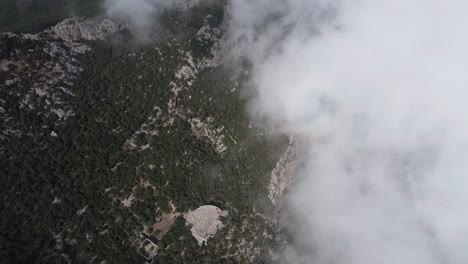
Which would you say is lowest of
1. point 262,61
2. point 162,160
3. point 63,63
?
point 162,160

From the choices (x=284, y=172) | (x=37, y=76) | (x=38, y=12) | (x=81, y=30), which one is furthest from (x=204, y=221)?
(x=38, y=12)

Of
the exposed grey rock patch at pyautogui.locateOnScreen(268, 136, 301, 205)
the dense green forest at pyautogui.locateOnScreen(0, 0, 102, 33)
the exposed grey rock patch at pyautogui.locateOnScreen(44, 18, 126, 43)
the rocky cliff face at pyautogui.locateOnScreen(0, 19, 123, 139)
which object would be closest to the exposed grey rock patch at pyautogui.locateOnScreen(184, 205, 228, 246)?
the exposed grey rock patch at pyautogui.locateOnScreen(268, 136, 301, 205)

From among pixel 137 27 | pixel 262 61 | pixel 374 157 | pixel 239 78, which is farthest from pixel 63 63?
pixel 374 157

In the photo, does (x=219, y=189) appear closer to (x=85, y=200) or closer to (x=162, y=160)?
(x=162, y=160)

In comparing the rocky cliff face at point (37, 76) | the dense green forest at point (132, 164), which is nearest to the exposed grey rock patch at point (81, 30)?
the rocky cliff face at point (37, 76)

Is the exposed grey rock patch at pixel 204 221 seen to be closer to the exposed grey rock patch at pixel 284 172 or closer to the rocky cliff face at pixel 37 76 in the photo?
the exposed grey rock patch at pixel 284 172

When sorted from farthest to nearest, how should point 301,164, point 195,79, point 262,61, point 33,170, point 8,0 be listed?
point 8,0
point 262,61
point 195,79
point 301,164
point 33,170

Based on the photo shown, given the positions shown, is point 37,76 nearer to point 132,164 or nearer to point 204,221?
point 132,164

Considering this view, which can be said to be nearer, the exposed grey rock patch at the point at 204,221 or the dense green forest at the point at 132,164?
the dense green forest at the point at 132,164

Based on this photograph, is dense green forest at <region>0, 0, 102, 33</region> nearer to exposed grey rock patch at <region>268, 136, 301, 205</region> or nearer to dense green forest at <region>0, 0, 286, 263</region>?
dense green forest at <region>0, 0, 286, 263</region>
